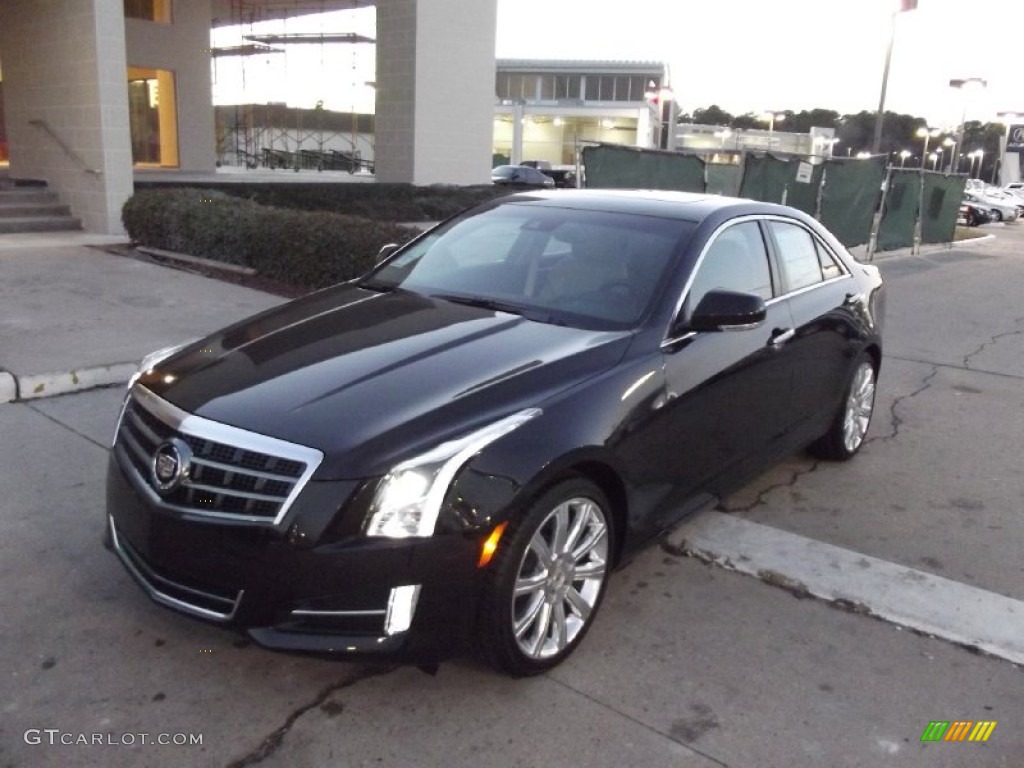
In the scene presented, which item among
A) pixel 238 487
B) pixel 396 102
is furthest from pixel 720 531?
pixel 396 102

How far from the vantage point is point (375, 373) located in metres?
3.34

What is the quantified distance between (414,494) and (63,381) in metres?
4.48

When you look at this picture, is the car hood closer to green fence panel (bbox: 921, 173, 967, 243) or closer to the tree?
green fence panel (bbox: 921, 173, 967, 243)

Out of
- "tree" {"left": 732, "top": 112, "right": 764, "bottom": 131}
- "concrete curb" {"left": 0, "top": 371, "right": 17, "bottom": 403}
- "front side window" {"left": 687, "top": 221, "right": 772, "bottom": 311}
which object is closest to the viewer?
"front side window" {"left": 687, "top": 221, "right": 772, "bottom": 311}

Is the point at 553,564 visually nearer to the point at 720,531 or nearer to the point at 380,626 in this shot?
the point at 380,626

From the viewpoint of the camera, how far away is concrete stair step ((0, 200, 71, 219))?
13914 millimetres

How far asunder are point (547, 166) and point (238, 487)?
147 ft

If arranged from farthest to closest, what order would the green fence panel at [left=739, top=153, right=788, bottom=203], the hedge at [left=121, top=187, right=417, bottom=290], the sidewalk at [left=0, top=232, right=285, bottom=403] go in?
the green fence panel at [left=739, top=153, right=788, bottom=203] < the hedge at [left=121, top=187, right=417, bottom=290] < the sidewalk at [left=0, top=232, right=285, bottom=403]

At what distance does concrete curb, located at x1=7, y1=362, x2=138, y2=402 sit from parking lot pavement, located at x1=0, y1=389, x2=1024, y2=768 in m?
2.50

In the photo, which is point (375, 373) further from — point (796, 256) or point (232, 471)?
point (796, 256)

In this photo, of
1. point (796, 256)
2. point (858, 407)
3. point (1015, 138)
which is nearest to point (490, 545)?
point (796, 256)

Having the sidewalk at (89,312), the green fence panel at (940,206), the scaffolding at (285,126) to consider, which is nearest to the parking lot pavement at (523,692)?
the sidewalk at (89,312)

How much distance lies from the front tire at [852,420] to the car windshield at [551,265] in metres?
1.90

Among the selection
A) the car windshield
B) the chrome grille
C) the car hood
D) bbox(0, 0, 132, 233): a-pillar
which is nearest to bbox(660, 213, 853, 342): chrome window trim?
the car windshield
